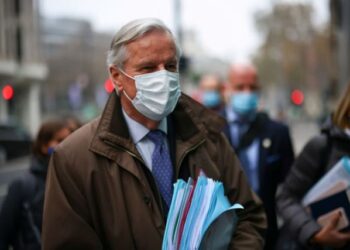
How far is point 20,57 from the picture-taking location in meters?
35.2

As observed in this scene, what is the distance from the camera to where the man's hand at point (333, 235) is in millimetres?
2854

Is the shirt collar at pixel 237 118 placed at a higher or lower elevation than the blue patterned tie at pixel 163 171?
lower

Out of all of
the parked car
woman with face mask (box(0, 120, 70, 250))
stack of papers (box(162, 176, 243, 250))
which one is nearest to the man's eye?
stack of papers (box(162, 176, 243, 250))

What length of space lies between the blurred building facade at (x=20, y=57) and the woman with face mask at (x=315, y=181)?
28802 mm

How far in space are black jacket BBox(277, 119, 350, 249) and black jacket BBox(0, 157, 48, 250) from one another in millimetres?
1415

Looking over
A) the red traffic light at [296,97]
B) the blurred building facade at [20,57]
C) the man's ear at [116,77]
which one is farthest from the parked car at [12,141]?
the red traffic light at [296,97]

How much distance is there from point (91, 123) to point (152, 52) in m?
0.40

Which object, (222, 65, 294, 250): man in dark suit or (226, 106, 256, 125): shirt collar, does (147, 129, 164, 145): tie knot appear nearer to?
(222, 65, 294, 250): man in dark suit

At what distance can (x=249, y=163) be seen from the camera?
3.98m

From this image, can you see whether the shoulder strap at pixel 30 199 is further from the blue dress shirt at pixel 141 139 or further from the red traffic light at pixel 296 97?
the red traffic light at pixel 296 97

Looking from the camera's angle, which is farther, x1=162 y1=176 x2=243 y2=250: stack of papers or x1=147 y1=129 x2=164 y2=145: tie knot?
x1=147 y1=129 x2=164 y2=145: tie knot

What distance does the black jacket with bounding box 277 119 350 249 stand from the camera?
301 centimetres

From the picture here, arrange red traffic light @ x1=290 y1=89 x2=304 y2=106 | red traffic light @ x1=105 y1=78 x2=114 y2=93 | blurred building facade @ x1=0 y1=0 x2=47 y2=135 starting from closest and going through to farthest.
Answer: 1. red traffic light @ x1=105 y1=78 x2=114 y2=93
2. blurred building facade @ x1=0 y1=0 x2=47 y2=135
3. red traffic light @ x1=290 y1=89 x2=304 y2=106

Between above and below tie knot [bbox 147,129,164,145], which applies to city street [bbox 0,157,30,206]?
A: below
